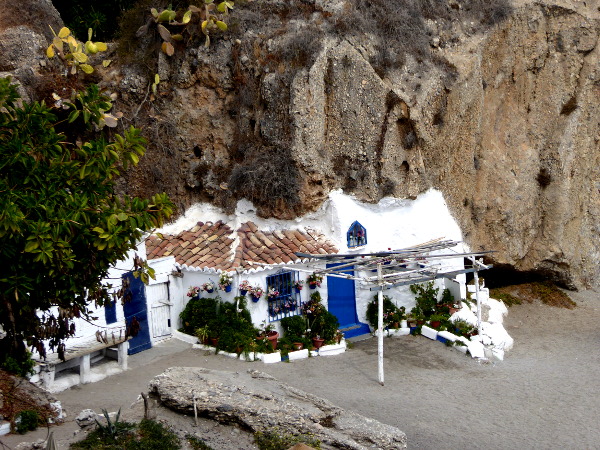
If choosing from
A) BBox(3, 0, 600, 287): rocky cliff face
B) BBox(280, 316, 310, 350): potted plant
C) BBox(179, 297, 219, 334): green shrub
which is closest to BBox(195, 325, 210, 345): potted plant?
BBox(179, 297, 219, 334): green shrub

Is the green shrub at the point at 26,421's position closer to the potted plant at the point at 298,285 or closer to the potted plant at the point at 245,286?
the potted plant at the point at 245,286

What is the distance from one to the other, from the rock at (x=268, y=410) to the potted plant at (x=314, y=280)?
6823mm

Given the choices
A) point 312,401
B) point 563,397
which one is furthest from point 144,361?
point 563,397

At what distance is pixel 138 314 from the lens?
55.4ft

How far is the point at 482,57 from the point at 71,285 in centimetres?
1687

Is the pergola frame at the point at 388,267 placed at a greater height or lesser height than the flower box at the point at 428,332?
greater

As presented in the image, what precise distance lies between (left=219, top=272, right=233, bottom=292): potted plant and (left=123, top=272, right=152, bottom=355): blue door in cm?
194

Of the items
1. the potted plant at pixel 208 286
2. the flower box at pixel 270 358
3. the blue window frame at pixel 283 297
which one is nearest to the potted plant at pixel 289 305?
the blue window frame at pixel 283 297

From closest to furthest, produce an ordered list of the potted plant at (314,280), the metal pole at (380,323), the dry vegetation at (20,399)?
the dry vegetation at (20,399) < the metal pole at (380,323) < the potted plant at (314,280)

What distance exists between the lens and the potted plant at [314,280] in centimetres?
1781

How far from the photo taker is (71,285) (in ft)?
28.8

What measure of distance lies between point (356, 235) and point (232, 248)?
3.53m

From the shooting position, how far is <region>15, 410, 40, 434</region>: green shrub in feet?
37.7

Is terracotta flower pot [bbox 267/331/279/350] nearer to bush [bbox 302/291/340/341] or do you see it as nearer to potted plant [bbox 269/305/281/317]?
potted plant [bbox 269/305/281/317]
